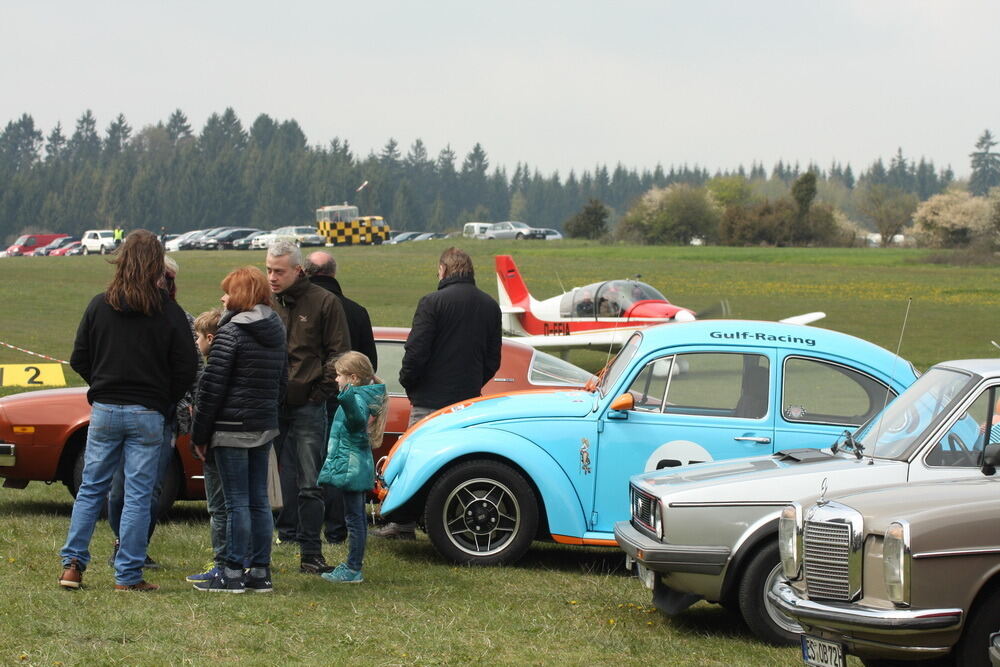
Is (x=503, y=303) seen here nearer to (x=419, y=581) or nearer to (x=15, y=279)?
(x=419, y=581)

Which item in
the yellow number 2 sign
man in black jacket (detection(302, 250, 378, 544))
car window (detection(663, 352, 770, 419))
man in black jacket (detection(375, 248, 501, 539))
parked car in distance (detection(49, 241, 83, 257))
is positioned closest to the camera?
car window (detection(663, 352, 770, 419))

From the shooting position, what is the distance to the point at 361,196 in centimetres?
18425

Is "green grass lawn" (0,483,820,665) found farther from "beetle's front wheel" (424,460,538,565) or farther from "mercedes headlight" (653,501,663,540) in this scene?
"mercedes headlight" (653,501,663,540)

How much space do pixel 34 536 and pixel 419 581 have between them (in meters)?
2.77

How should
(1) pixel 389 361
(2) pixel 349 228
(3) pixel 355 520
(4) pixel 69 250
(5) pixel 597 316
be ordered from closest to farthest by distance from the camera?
(3) pixel 355 520 < (1) pixel 389 361 < (5) pixel 597 316 < (4) pixel 69 250 < (2) pixel 349 228

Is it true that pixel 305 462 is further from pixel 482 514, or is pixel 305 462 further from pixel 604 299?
pixel 604 299

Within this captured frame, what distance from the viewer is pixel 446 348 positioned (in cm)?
886

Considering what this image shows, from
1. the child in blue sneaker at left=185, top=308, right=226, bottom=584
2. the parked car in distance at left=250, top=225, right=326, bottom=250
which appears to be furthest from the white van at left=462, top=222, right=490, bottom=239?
the child in blue sneaker at left=185, top=308, right=226, bottom=584

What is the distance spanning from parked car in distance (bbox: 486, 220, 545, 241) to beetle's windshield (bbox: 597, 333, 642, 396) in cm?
8862

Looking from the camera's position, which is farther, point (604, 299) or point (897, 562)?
point (604, 299)

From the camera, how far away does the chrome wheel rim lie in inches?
302

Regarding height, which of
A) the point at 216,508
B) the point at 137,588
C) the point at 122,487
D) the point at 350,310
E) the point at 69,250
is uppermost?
the point at 69,250

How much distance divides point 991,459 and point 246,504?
146 inches

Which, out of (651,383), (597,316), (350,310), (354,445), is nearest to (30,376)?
(350,310)
